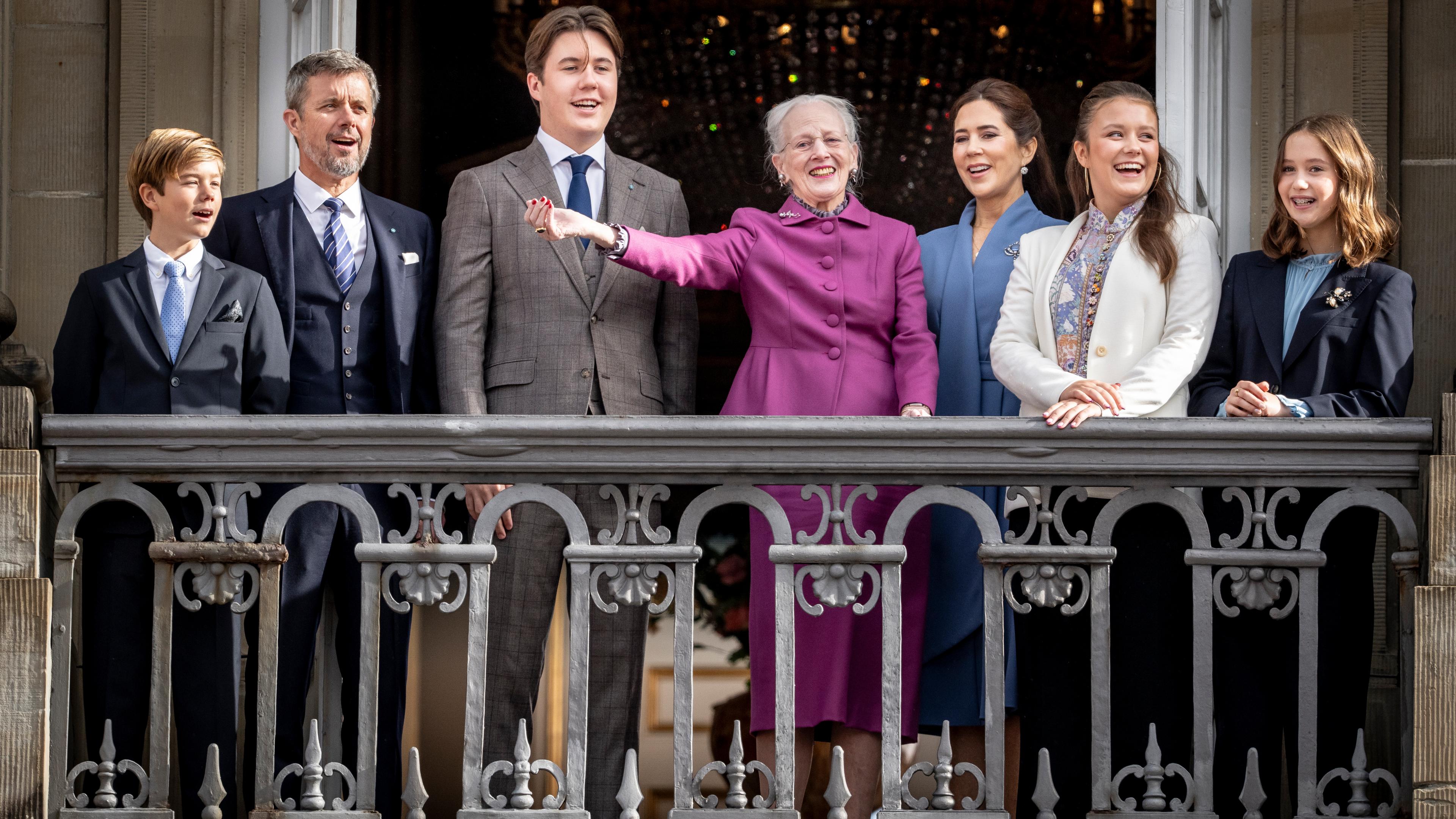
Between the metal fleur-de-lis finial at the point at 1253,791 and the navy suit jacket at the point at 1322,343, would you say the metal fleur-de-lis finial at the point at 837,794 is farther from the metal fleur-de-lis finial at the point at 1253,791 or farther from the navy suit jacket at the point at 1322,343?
the navy suit jacket at the point at 1322,343

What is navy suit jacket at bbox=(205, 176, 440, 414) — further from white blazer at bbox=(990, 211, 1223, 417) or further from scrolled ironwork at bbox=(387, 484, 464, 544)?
white blazer at bbox=(990, 211, 1223, 417)

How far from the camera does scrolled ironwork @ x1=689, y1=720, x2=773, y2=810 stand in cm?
412

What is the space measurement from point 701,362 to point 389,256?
10.0 feet

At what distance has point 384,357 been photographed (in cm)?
512

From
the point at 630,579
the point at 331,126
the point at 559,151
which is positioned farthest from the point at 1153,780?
the point at 331,126

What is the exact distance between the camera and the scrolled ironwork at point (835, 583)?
4.23 m

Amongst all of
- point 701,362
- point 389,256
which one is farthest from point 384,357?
point 701,362

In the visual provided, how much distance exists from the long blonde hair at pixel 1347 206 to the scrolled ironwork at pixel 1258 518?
823 millimetres

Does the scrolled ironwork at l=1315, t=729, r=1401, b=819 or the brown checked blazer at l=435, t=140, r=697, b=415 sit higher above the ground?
the brown checked blazer at l=435, t=140, r=697, b=415

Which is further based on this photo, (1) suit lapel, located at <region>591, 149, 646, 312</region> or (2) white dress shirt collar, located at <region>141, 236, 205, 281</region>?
(1) suit lapel, located at <region>591, 149, 646, 312</region>

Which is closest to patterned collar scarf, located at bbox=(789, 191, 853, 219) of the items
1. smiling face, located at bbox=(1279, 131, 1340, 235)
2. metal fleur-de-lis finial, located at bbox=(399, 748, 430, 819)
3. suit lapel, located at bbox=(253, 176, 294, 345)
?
smiling face, located at bbox=(1279, 131, 1340, 235)

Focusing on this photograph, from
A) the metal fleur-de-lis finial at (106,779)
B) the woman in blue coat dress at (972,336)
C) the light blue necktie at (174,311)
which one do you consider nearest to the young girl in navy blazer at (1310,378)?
the woman in blue coat dress at (972,336)

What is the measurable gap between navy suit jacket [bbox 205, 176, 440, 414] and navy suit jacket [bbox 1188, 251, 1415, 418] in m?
2.16

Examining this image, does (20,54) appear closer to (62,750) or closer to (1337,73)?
(62,750)
